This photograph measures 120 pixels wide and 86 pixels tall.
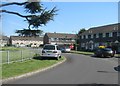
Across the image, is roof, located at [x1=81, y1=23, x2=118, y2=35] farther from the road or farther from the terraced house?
the road

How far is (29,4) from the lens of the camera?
84.4 ft

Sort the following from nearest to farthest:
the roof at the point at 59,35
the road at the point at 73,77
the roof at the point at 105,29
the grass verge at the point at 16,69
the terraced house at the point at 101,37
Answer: the road at the point at 73,77, the grass verge at the point at 16,69, the terraced house at the point at 101,37, the roof at the point at 105,29, the roof at the point at 59,35

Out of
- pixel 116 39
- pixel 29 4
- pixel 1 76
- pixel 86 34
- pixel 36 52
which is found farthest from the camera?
pixel 86 34

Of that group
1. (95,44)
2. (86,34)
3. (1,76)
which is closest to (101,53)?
(1,76)

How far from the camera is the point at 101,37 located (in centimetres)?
8838

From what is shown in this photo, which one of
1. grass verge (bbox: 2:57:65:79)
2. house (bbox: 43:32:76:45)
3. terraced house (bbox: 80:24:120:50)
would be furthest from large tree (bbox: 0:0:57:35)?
house (bbox: 43:32:76:45)

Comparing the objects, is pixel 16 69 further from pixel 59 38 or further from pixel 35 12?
pixel 59 38

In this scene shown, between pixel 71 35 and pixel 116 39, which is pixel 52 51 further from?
pixel 71 35

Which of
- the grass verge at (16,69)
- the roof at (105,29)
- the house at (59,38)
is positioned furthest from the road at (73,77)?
the house at (59,38)

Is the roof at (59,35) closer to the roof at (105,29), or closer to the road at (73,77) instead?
the roof at (105,29)

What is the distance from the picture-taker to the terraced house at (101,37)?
7938 cm

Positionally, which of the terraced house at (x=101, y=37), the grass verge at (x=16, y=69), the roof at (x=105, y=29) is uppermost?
the roof at (x=105, y=29)

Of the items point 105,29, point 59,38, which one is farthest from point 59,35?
point 105,29

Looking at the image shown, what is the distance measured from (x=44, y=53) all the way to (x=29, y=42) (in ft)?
448
